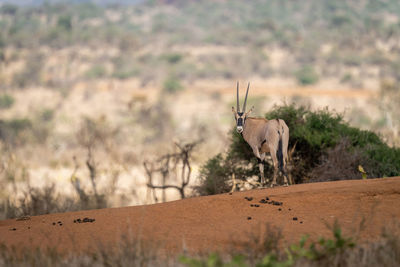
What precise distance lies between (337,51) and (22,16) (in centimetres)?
4484

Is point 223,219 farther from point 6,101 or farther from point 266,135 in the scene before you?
point 6,101

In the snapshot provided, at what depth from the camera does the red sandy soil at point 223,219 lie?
6590 millimetres

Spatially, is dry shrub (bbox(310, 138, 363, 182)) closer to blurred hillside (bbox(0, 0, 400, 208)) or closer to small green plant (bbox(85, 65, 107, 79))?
blurred hillside (bbox(0, 0, 400, 208))

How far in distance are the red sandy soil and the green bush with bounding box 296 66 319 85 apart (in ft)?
155

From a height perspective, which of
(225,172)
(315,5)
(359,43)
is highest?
(315,5)

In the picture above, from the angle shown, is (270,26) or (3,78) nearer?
(3,78)

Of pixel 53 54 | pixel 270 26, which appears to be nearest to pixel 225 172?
pixel 53 54

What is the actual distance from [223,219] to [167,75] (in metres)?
49.4

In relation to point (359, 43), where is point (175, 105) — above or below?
below

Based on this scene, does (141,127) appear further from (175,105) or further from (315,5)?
(315,5)

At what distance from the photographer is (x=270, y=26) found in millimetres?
74125

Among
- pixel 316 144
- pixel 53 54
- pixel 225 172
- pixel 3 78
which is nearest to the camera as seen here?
pixel 316 144

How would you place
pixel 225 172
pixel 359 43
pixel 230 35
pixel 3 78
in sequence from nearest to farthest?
pixel 225 172
pixel 3 78
pixel 359 43
pixel 230 35

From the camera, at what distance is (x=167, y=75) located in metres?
56.4
